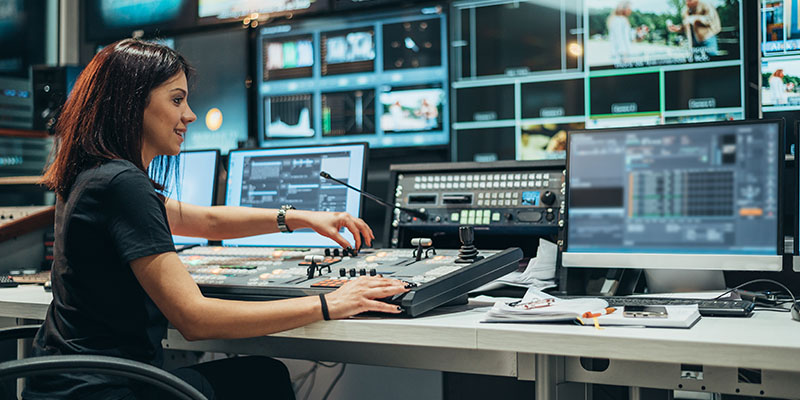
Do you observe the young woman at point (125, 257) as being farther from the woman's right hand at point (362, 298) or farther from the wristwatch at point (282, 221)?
the wristwatch at point (282, 221)

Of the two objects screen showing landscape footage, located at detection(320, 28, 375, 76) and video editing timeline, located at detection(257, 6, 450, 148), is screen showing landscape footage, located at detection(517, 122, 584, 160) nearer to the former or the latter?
video editing timeline, located at detection(257, 6, 450, 148)

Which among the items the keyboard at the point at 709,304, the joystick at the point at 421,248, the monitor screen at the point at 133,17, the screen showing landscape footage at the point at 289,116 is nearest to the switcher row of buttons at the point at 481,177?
the joystick at the point at 421,248

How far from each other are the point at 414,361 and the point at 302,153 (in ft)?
2.82

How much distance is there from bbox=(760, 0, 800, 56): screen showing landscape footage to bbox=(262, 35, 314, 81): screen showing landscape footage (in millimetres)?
1972

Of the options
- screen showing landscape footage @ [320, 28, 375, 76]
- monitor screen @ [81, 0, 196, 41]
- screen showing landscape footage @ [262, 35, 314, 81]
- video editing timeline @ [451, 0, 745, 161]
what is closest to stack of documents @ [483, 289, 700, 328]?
video editing timeline @ [451, 0, 745, 161]

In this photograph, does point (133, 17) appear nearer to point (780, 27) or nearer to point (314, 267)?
point (314, 267)

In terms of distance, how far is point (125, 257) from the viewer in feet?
3.84

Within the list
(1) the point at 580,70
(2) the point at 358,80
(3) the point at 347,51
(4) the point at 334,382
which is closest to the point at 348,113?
(2) the point at 358,80

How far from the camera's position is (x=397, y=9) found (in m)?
3.29

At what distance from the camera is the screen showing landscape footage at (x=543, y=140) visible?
3.01 metres

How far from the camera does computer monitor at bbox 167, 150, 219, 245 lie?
228 cm

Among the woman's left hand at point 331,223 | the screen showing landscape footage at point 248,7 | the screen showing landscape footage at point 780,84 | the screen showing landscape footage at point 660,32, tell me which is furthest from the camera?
the screen showing landscape footage at point 248,7

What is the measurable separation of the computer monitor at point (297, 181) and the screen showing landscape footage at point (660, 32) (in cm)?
145

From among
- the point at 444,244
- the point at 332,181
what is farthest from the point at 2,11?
the point at 444,244
